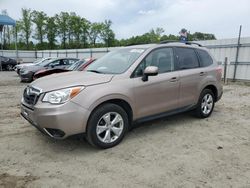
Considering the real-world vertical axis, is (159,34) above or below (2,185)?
above

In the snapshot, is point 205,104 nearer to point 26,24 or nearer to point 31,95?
point 31,95

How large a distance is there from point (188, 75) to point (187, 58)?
429 mm

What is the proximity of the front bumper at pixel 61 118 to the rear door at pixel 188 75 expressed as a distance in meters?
2.32

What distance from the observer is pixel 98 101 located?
12.6 feet

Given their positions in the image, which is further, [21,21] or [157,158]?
[21,21]

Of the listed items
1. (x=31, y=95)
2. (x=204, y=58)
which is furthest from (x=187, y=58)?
(x=31, y=95)

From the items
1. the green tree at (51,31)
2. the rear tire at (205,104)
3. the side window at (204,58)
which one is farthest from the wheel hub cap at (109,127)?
the green tree at (51,31)

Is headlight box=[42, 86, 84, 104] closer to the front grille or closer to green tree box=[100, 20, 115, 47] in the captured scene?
the front grille

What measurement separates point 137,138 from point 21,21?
52028mm

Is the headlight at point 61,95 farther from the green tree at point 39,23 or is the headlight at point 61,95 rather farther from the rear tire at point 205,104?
the green tree at point 39,23

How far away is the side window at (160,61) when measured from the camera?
4484 mm

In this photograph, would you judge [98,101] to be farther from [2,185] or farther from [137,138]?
[2,185]

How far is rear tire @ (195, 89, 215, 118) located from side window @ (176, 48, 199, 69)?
0.71m

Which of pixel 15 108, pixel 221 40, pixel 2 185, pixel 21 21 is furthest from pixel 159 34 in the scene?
A: pixel 2 185
